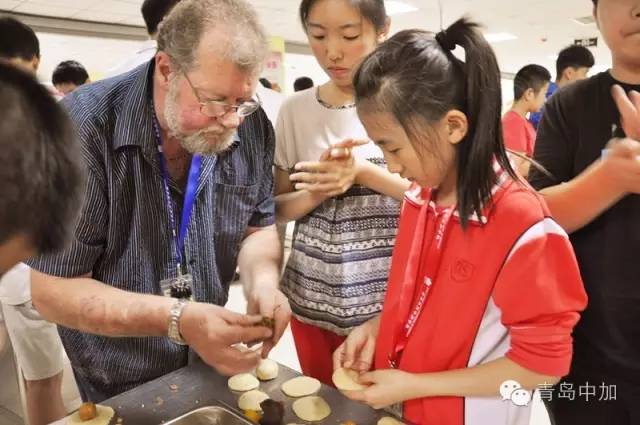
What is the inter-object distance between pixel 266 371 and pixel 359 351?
0.78ft

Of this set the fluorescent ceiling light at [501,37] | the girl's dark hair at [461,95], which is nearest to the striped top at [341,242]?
the girl's dark hair at [461,95]

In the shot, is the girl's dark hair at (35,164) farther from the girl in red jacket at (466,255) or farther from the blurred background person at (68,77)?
the blurred background person at (68,77)

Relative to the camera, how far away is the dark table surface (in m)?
1.12

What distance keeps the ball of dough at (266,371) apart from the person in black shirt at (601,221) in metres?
0.68

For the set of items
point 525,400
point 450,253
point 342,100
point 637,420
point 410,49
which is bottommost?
point 637,420

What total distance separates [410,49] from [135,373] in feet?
3.22

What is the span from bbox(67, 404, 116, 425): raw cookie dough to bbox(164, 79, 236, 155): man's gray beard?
594 mm

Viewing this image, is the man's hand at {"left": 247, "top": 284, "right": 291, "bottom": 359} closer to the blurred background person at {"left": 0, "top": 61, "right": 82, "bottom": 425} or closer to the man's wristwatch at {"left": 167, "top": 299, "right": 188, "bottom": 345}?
the man's wristwatch at {"left": 167, "top": 299, "right": 188, "bottom": 345}

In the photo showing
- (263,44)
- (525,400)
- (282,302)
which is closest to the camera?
(525,400)

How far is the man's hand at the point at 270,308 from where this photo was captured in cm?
128

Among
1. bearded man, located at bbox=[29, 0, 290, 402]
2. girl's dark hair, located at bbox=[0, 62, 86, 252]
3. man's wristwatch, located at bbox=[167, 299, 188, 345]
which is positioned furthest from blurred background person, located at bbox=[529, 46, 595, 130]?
girl's dark hair, located at bbox=[0, 62, 86, 252]

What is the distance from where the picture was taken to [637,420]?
3.71 feet

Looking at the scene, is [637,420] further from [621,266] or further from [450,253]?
[450,253]

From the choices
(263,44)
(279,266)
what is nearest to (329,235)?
(279,266)
